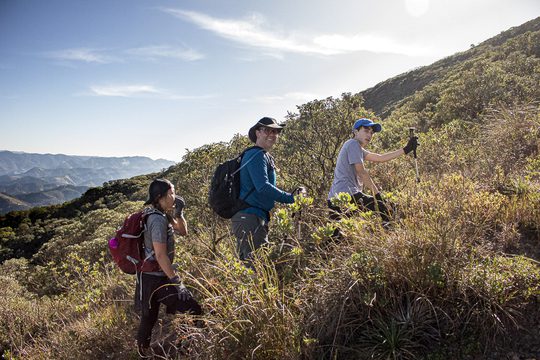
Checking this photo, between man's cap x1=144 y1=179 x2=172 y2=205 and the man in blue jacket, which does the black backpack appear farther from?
man's cap x1=144 y1=179 x2=172 y2=205

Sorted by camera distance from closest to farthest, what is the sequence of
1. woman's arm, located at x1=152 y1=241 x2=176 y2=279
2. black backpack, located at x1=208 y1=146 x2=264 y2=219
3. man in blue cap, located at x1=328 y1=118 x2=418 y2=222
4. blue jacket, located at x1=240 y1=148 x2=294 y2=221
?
woman's arm, located at x1=152 y1=241 x2=176 y2=279 < blue jacket, located at x1=240 y1=148 x2=294 y2=221 < black backpack, located at x1=208 y1=146 x2=264 y2=219 < man in blue cap, located at x1=328 y1=118 x2=418 y2=222

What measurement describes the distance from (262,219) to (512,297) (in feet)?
7.46

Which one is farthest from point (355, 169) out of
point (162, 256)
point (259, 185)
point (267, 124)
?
point (162, 256)

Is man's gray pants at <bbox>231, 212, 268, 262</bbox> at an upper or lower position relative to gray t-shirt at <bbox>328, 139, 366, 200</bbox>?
lower

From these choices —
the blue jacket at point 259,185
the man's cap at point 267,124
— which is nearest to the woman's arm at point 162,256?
the blue jacket at point 259,185

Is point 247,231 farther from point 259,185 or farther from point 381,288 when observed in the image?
point 381,288

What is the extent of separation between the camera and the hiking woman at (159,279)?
3.40 metres

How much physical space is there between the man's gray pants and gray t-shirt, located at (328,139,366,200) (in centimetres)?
107

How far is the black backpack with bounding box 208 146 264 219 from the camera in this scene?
12.3ft

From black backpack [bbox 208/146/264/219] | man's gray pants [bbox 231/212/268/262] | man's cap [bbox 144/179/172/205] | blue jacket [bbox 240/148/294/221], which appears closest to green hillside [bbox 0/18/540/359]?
man's gray pants [bbox 231/212/268/262]

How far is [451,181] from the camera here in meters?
4.11

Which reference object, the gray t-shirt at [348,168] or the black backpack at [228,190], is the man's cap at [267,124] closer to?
the black backpack at [228,190]

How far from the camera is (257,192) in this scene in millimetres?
3686

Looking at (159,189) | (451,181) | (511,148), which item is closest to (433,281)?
(451,181)
